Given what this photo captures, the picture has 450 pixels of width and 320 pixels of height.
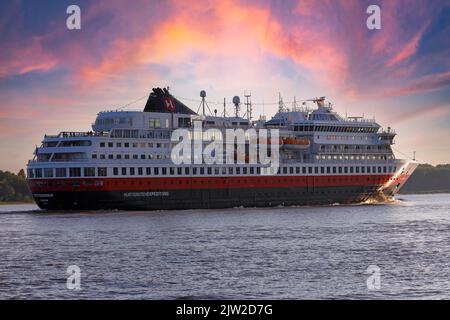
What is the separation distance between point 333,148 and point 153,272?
69.5m

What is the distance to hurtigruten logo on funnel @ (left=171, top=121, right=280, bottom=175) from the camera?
95.8 metres

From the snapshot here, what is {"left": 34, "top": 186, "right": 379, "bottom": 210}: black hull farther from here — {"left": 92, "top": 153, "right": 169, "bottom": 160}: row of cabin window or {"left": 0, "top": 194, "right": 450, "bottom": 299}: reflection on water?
{"left": 0, "top": 194, "right": 450, "bottom": 299}: reflection on water

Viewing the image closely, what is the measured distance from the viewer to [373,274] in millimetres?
40281

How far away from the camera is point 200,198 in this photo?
310 ft

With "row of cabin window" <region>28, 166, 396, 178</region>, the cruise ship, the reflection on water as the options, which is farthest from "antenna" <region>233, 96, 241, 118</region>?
the reflection on water

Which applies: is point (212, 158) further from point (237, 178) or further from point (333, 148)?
point (333, 148)

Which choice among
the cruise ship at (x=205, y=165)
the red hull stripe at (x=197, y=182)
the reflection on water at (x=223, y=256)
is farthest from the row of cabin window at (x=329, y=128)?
the reflection on water at (x=223, y=256)

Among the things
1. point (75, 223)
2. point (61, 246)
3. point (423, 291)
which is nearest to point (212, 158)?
point (75, 223)

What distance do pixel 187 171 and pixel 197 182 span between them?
172cm

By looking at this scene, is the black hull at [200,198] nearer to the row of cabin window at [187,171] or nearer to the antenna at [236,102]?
the row of cabin window at [187,171]

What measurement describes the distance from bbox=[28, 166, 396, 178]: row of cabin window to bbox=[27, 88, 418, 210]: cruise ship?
0.11 metres

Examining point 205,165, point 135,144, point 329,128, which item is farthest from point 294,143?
point 135,144

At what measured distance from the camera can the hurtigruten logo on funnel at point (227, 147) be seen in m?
95.8

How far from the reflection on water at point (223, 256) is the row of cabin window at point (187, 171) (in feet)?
24.5
